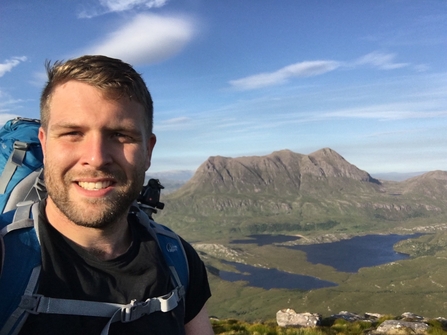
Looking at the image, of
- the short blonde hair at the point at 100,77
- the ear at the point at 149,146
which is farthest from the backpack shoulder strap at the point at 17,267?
the ear at the point at 149,146

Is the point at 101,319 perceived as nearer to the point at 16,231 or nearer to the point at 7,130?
the point at 16,231

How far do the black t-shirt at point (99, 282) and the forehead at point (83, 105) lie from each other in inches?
47.2

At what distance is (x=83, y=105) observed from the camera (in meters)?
3.84

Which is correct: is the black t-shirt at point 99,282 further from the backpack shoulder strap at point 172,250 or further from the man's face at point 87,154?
the man's face at point 87,154

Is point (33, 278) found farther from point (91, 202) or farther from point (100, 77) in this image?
point (100, 77)

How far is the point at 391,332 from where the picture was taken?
16.1 metres

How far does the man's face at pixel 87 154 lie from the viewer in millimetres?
3846

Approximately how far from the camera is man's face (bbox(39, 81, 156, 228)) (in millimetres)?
3846

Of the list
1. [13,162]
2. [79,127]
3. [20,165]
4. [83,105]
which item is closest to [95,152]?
[79,127]

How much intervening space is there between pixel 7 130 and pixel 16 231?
5217 mm

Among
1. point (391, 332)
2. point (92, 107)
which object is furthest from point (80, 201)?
point (391, 332)

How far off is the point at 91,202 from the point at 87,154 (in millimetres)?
552

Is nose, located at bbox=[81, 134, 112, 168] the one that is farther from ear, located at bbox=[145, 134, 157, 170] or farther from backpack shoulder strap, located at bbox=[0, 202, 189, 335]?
backpack shoulder strap, located at bbox=[0, 202, 189, 335]

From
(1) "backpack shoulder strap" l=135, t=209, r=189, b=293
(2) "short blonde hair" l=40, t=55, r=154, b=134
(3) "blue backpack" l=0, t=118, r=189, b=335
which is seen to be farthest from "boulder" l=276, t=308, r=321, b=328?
(2) "short blonde hair" l=40, t=55, r=154, b=134
